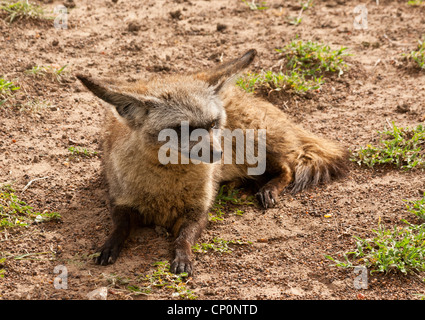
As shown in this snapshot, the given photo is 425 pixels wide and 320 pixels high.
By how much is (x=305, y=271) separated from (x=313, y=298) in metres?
0.33

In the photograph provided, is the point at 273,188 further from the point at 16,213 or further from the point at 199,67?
the point at 16,213

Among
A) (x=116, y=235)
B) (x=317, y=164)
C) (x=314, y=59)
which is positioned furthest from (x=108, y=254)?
(x=314, y=59)

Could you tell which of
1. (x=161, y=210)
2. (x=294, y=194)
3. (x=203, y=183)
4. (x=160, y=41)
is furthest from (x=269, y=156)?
(x=160, y=41)

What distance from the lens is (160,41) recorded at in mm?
6996

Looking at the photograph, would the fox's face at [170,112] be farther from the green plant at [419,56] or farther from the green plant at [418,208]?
the green plant at [419,56]

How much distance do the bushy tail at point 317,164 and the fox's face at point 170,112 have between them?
123 centimetres

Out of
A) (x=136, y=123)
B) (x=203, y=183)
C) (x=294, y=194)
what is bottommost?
(x=294, y=194)

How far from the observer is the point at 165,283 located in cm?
373

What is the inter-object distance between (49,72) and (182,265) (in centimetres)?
330

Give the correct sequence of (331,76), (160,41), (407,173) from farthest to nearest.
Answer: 1. (160,41)
2. (331,76)
3. (407,173)

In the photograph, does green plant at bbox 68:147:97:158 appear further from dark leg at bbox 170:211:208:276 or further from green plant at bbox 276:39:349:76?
green plant at bbox 276:39:349:76

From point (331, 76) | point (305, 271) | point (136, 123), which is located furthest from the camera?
point (331, 76)

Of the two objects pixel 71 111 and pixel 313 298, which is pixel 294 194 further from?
pixel 71 111

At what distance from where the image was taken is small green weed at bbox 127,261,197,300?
3.60 metres
